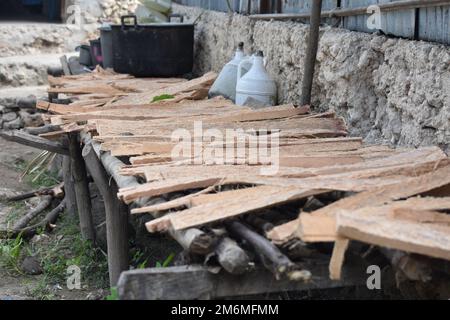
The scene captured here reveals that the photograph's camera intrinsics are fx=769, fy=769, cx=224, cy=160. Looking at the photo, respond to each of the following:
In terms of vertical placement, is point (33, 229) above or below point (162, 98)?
below

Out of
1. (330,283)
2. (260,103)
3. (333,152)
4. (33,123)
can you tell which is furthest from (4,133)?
(33,123)

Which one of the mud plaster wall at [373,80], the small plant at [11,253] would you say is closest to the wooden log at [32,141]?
the small plant at [11,253]

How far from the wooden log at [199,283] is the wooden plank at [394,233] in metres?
0.28

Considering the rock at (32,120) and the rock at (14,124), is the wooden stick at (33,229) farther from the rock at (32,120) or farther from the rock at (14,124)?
the rock at (14,124)

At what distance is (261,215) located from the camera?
2938 millimetres

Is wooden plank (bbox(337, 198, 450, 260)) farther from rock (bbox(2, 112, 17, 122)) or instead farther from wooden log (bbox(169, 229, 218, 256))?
rock (bbox(2, 112, 17, 122))

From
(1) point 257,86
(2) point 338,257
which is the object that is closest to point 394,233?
(2) point 338,257

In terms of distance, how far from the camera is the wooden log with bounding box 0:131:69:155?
5.44 metres

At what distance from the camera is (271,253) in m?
2.54

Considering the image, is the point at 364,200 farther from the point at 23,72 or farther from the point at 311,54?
the point at 23,72

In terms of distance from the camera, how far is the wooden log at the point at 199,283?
2.58 m

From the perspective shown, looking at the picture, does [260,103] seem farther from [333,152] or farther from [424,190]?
[424,190]

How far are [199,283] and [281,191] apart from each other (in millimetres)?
573
